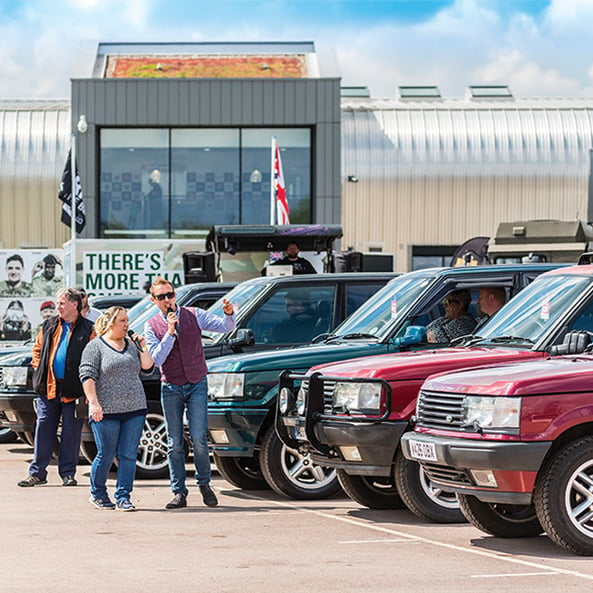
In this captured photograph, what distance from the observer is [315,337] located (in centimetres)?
1286

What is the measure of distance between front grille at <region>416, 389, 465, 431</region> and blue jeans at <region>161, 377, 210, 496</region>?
2.68 meters

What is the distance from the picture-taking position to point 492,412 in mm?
8391

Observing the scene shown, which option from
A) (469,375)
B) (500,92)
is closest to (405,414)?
(469,375)

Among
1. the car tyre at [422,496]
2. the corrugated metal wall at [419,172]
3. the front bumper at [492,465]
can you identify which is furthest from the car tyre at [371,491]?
the corrugated metal wall at [419,172]

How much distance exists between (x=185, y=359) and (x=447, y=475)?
323cm

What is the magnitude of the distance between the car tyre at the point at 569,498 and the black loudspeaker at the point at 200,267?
13.1 metres

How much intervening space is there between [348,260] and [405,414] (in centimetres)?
947

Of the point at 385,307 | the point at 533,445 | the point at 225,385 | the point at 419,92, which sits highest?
the point at 419,92

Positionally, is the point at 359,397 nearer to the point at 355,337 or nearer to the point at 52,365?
the point at 355,337

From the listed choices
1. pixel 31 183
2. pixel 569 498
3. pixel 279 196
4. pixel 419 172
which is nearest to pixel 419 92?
pixel 419 172

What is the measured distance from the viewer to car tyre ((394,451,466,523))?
9898 mm

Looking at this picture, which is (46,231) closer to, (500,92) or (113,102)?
(113,102)

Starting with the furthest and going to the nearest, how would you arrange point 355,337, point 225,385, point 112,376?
point 355,337 < point 225,385 < point 112,376

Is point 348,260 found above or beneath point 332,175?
beneath
